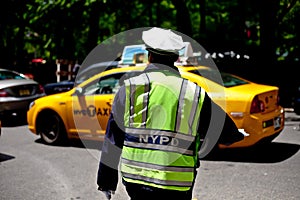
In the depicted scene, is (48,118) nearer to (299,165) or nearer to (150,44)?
(299,165)

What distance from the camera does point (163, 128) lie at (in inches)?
93.1

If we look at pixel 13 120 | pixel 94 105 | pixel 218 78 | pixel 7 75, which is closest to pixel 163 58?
pixel 218 78

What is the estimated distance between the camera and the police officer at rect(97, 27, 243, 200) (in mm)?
2369

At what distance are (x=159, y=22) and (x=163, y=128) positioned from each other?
83.7 ft

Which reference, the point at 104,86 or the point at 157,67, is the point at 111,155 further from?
the point at 104,86

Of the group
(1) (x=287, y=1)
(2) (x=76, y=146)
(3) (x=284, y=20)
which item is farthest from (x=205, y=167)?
(3) (x=284, y=20)

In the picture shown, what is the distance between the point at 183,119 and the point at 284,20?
17242 mm

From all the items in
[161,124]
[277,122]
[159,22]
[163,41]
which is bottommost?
[277,122]

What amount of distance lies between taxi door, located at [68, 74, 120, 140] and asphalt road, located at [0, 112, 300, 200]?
47 centimetres

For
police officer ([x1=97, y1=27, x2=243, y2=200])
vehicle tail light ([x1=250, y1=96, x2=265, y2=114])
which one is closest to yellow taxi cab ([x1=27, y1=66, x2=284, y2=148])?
vehicle tail light ([x1=250, y1=96, x2=265, y2=114])

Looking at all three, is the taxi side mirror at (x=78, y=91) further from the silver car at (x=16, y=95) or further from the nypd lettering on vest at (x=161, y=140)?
the nypd lettering on vest at (x=161, y=140)

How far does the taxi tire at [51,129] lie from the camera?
27.2 ft

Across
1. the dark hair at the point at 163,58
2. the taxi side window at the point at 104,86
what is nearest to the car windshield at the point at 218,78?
the taxi side window at the point at 104,86

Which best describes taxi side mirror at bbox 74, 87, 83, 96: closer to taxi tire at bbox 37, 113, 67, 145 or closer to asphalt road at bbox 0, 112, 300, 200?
taxi tire at bbox 37, 113, 67, 145
